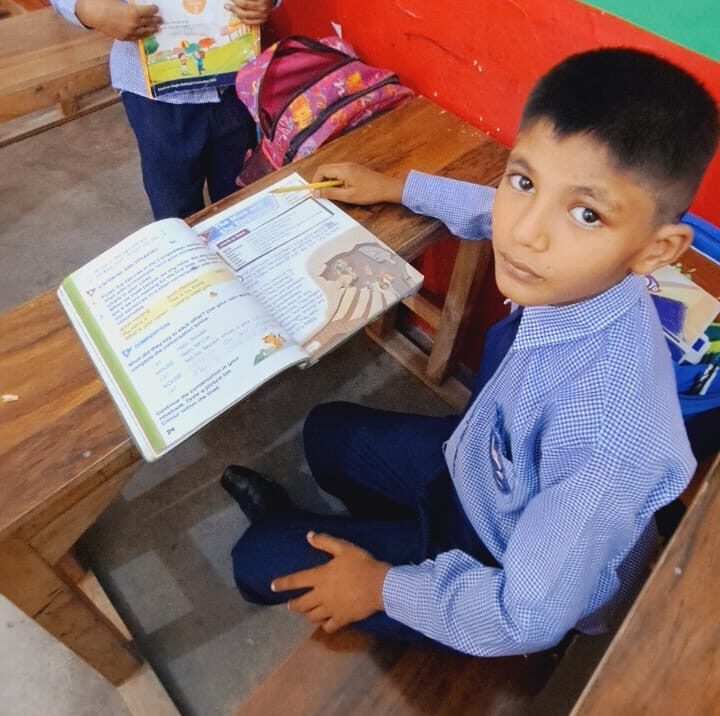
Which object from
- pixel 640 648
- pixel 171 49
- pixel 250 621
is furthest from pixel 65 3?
pixel 640 648

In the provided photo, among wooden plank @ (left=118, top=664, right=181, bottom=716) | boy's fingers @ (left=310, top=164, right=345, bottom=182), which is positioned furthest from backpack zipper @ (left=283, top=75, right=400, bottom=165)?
wooden plank @ (left=118, top=664, right=181, bottom=716)

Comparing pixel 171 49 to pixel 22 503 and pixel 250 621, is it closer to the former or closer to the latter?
pixel 22 503

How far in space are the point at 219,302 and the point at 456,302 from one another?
742 mm

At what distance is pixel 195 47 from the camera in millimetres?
1134

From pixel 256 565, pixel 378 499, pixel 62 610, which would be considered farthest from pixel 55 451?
pixel 378 499

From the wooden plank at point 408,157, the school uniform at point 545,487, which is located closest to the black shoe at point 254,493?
the school uniform at point 545,487

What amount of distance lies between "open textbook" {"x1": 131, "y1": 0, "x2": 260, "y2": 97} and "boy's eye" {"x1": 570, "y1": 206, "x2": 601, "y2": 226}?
854mm

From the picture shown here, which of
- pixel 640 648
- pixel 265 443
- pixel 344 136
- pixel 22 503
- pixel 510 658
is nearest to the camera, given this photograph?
pixel 640 648

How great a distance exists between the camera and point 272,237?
907 mm

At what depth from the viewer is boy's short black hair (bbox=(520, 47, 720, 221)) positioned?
550 mm

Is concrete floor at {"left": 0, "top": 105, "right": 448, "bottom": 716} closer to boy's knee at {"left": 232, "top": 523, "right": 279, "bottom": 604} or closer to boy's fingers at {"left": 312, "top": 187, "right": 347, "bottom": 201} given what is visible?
boy's knee at {"left": 232, "top": 523, "right": 279, "bottom": 604}

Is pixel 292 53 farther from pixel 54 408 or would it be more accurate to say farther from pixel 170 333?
pixel 54 408

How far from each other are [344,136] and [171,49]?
374 millimetres

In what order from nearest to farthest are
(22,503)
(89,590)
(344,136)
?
(22,503), (344,136), (89,590)
